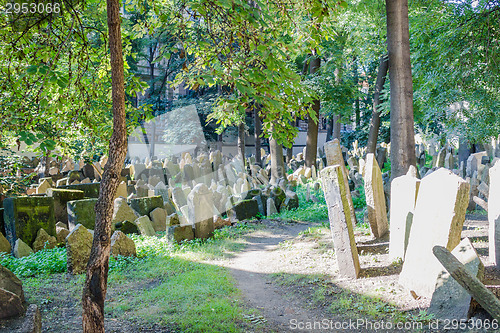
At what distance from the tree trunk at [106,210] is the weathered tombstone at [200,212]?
4947 mm

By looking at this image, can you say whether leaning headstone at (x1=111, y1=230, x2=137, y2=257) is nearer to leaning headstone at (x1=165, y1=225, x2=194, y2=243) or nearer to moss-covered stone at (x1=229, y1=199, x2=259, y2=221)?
leaning headstone at (x1=165, y1=225, x2=194, y2=243)

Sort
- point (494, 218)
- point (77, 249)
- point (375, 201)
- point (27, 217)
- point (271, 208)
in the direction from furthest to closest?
point (271, 208) < point (27, 217) < point (375, 201) < point (77, 249) < point (494, 218)

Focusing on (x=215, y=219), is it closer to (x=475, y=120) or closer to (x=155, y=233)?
(x=155, y=233)

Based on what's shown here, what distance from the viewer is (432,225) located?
424 cm

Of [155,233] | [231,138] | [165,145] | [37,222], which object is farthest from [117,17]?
[231,138]

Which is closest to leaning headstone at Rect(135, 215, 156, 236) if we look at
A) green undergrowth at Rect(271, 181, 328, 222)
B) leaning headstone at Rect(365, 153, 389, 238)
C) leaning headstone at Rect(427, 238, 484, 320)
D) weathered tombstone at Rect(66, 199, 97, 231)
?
weathered tombstone at Rect(66, 199, 97, 231)

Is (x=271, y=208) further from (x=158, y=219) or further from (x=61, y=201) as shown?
(x=61, y=201)

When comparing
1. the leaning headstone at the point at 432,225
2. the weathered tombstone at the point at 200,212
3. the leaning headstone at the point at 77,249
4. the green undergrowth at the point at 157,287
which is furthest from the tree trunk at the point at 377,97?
the leaning headstone at the point at 77,249

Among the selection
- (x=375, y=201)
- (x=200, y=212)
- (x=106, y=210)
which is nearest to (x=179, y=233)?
(x=200, y=212)

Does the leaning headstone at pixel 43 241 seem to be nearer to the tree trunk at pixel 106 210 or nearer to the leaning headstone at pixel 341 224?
the tree trunk at pixel 106 210

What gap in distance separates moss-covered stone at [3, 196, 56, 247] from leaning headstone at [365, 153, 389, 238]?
5710 mm

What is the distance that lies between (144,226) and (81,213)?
4.95 ft

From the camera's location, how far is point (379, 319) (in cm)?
385

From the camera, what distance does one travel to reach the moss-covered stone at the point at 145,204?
9422 mm
